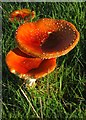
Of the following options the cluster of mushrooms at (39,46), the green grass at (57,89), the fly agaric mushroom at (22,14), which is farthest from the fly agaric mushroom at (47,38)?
the fly agaric mushroom at (22,14)

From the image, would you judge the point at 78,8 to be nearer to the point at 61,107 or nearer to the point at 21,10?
the point at 21,10

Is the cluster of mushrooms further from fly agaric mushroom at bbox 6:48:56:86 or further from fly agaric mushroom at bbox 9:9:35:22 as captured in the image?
fly agaric mushroom at bbox 9:9:35:22

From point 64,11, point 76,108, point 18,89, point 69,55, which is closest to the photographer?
point 76,108

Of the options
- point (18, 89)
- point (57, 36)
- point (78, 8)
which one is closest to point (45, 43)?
point (57, 36)

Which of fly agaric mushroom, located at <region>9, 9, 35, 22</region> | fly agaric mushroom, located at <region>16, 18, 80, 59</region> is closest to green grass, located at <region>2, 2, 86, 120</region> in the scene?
fly agaric mushroom, located at <region>9, 9, 35, 22</region>

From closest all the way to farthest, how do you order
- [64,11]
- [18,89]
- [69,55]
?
[18,89], [69,55], [64,11]

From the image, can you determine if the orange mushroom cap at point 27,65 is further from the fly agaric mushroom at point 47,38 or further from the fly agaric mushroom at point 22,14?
the fly agaric mushroom at point 22,14
